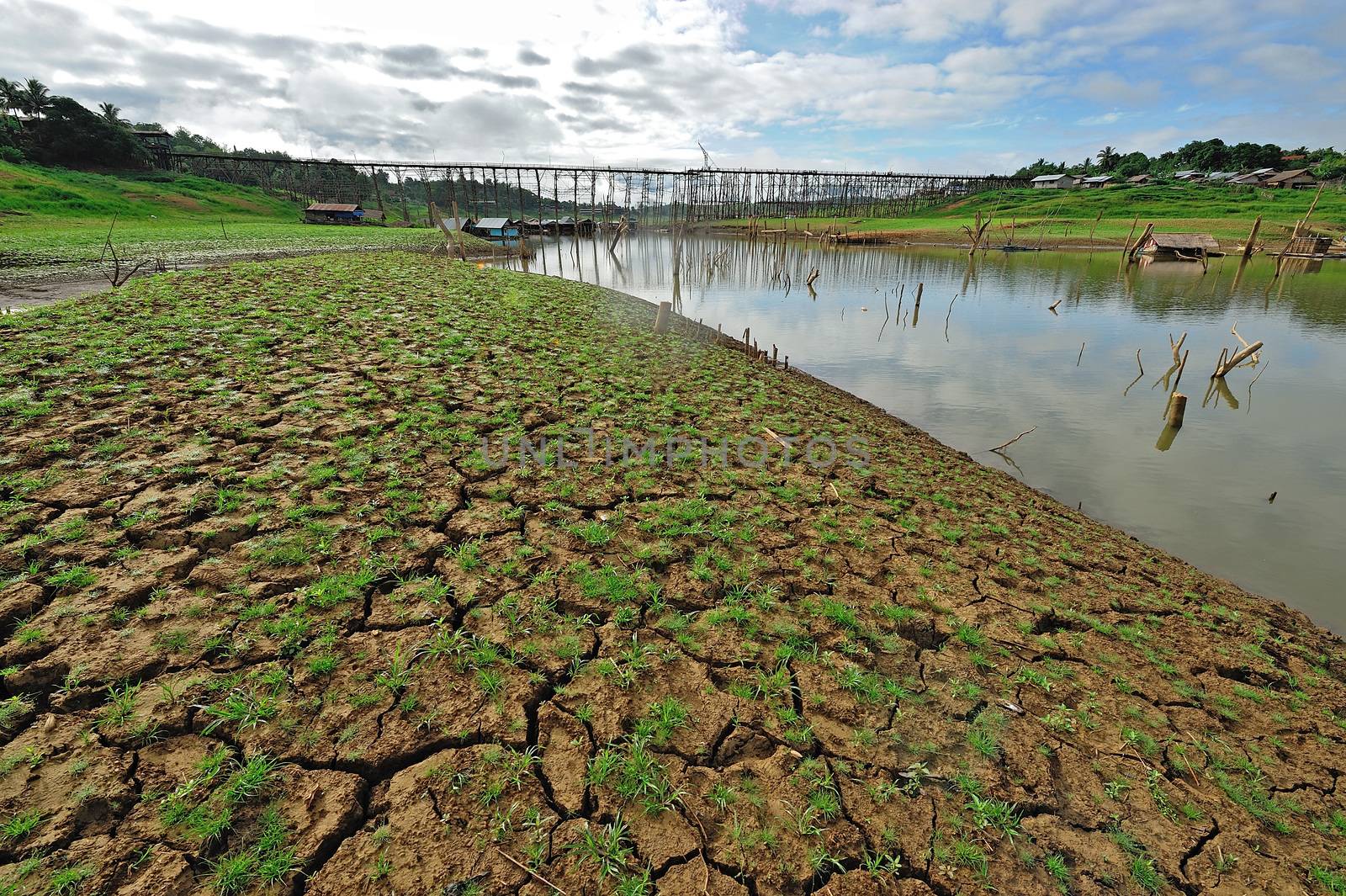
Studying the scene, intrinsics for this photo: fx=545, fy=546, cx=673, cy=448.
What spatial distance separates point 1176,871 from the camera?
2.24m

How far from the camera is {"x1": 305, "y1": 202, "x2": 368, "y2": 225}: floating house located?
1994 inches

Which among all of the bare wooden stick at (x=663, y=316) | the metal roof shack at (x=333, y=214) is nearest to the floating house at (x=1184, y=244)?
the bare wooden stick at (x=663, y=316)

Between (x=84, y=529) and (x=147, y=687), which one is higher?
(x=84, y=529)

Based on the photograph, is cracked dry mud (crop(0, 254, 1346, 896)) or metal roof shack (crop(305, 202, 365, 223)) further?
metal roof shack (crop(305, 202, 365, 223))

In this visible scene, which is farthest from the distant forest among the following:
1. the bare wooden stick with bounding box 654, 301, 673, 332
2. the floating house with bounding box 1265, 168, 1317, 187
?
the bare wooden stick with bounding box 654, 301, 673, 332

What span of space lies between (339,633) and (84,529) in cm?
196

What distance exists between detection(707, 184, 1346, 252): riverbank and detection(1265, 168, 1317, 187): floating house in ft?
16.9

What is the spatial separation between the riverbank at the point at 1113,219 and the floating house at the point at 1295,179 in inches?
202

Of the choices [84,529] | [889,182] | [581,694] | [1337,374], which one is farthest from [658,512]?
[889,182]

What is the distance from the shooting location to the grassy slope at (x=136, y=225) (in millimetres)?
16656

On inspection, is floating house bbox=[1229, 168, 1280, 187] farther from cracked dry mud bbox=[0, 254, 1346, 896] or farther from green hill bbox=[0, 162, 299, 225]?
green hill bbox=[0, 162, 299, 225]

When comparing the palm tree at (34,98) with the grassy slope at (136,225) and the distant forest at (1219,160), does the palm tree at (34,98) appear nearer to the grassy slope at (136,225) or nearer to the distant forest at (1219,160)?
the grassy slope at (136,225)

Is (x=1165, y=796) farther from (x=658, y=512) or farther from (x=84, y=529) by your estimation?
(x=84, y=529)

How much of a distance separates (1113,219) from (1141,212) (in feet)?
6.94
